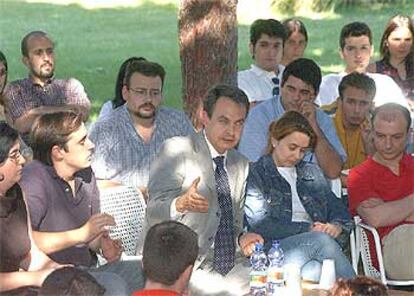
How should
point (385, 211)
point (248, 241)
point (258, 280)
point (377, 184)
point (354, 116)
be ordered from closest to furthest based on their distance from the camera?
point (258, 280), point (248, 241), point (385, 211), point (377, 184), point (354, 116)

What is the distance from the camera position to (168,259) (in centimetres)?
380

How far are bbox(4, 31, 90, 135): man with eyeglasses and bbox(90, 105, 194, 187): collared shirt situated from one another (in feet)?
4.21

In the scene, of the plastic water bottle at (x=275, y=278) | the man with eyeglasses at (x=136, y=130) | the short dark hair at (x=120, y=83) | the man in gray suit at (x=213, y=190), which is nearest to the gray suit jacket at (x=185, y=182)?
the man in gray suit at (x=213, y=190)

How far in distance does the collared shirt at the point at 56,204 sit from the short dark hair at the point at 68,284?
133cm

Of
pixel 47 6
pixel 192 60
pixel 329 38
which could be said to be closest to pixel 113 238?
pixel 192 60

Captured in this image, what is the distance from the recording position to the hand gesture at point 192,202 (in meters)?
4.80

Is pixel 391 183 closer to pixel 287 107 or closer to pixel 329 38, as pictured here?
pixel 287 107

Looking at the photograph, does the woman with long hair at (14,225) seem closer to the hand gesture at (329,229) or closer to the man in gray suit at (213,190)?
the man in gray suit at (213,190)

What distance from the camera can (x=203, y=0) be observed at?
7.54 meters

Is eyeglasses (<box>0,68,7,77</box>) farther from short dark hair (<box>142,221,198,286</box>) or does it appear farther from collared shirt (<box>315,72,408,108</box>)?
short dark hair (<box>142,221,198,286</box>)

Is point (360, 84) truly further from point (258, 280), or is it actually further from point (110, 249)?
point (258, 280)

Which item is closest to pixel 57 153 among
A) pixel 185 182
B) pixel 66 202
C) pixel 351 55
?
pixel 66 202

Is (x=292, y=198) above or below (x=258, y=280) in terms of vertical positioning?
above

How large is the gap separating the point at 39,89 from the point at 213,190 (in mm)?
2793
